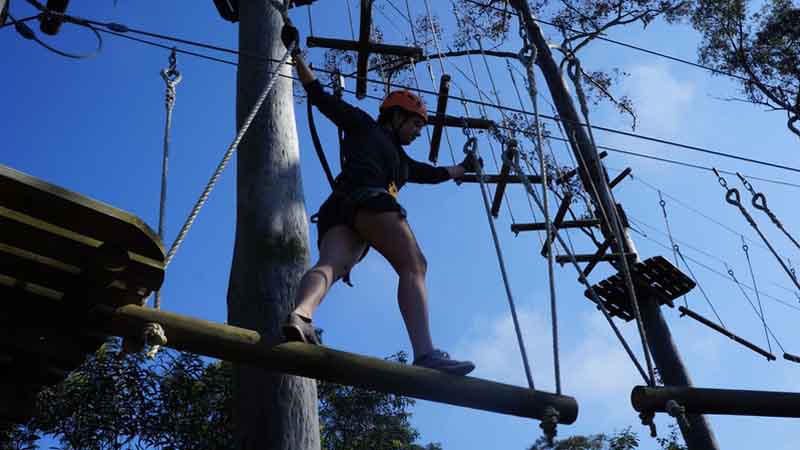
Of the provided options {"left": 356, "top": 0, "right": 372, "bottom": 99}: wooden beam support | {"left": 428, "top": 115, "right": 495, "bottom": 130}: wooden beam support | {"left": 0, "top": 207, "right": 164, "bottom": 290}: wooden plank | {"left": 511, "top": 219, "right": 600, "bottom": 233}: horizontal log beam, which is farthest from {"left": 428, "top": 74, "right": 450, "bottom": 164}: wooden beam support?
{"left": 0, "top": 207, "right": 164, "bottom": 290}: wooden plank

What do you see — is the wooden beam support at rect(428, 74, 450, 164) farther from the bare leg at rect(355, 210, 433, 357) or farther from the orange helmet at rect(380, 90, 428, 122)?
the bare leg at rect(355, 210, 433, 357)

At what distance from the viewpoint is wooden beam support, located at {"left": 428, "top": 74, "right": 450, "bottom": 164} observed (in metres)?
5.88

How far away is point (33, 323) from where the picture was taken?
253cm

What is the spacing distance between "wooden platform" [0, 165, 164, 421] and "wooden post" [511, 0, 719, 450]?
3.64 m

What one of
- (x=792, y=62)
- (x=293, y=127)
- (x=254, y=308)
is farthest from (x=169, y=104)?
(x=792, y=62)

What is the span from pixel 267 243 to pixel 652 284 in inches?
186

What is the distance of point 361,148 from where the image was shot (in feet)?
10.6

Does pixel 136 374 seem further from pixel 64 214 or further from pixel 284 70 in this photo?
pixel 64 214

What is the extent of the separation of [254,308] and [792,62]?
31.1 feet

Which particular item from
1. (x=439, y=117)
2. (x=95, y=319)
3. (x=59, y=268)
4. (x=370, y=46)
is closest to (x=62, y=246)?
(x=59, y=268)

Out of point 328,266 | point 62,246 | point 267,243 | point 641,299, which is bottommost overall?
point 62,246

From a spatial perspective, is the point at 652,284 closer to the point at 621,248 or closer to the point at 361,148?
the point at 621,248

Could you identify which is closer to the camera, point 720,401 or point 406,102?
point 720,401

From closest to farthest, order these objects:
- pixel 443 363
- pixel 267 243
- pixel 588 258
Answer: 1. pixel 443 363
2. pixel 267 243
3. pixel 588 258
